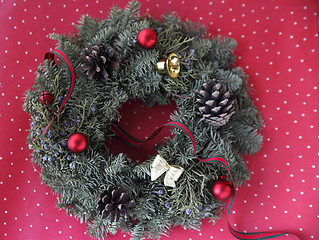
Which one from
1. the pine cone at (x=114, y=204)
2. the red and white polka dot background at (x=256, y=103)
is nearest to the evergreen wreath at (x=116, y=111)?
the pine cone at (x=114, y=204)

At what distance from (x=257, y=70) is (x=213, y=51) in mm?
185

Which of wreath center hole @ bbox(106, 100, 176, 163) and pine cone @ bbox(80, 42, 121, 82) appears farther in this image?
wreath center hole @ bbox(106, 100, 176, 163)

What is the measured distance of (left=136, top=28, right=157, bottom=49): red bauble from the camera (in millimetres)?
786

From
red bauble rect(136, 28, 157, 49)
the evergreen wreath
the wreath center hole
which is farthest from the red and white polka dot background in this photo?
red bauble rect(136, 28, 157, 49)

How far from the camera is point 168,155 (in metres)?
0.80

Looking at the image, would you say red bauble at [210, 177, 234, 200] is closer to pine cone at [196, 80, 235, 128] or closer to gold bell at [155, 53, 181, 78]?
pine cone at [196, 80, 235, 128]

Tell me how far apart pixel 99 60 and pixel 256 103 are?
567 mm

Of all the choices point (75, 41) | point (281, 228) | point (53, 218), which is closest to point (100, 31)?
point (75, 41)

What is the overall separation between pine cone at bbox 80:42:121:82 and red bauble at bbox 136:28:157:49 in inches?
3.4

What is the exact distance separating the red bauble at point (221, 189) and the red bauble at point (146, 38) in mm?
477

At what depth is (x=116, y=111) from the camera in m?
0.82

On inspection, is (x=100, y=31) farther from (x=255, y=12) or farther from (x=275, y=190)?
(x=275, y=190)

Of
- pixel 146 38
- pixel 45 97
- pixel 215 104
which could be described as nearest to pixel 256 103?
pixel 215 104

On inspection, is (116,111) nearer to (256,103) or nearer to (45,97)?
(45,97)
